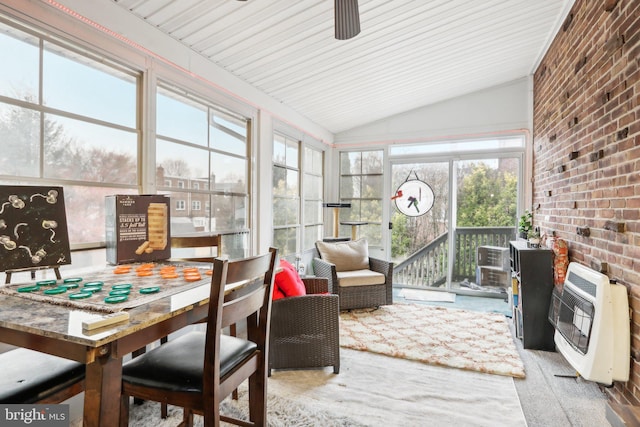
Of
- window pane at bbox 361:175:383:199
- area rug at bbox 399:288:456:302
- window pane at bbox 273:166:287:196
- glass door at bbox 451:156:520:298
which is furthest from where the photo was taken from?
window pane at bbox 361:175:383:199

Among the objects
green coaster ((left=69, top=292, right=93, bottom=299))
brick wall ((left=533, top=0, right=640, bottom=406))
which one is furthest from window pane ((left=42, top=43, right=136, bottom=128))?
brick wall ((left=533, top=0, right=640, bottom=406))

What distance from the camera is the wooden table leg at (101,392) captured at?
91cm

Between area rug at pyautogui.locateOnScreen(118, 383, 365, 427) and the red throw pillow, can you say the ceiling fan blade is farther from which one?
area rug at pyautogui.locateOnScreen(118, 383, 365, 427)

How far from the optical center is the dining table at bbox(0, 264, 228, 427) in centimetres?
89

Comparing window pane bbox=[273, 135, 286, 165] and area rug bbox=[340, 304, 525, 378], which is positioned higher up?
window pane bbox=[273, 135, 286, 165]

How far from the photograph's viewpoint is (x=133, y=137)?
229 cm

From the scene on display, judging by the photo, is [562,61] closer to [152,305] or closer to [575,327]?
[575,327]

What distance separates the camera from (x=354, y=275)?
12.3 feet

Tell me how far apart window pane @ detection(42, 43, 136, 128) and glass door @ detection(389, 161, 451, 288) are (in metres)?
3.69

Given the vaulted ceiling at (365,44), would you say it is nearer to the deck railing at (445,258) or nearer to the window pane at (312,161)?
the window pane at (312,161)

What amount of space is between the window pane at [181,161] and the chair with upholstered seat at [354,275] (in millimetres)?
1558

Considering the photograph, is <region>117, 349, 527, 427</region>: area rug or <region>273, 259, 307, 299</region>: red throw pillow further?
<region>273, 259, 307, 299</region>: red throw pillow

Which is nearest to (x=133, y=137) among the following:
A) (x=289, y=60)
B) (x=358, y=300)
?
(x=289, y=60)

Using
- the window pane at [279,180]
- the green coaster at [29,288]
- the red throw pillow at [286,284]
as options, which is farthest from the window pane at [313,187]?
the green coaster at [29,288]
